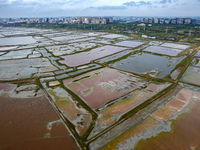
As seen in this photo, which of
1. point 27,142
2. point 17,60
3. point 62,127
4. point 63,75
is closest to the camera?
point 27,142

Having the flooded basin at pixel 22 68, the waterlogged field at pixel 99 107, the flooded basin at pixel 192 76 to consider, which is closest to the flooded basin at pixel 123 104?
the waterlogged field at pixel 99 107

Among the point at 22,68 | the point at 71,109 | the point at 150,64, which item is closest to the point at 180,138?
the point at 71,109

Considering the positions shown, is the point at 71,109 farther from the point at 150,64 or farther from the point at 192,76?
the point at 192,76

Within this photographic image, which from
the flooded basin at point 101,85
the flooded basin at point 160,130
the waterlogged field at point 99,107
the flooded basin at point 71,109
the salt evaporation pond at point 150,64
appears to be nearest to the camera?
the flooded basin at point 160,130

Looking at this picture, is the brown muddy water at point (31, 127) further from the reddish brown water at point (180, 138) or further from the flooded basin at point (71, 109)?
the reddish brown water at point (180, 138)

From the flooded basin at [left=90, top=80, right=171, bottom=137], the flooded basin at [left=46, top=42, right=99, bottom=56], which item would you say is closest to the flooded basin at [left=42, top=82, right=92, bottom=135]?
the flooded basin at [left=90, top=80, right=171, bottom=137]

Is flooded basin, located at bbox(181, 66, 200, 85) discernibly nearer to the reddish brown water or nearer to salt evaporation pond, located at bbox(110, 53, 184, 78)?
salt evaporation pond, located at bbox(110, 53, 184, 78)

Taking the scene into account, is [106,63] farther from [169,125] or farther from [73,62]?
[169,125]

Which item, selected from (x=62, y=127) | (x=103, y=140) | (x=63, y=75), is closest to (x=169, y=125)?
(x=103, y=140)

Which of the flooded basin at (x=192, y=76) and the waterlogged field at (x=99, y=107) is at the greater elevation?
the flooded basin at (x=192, y=76)
